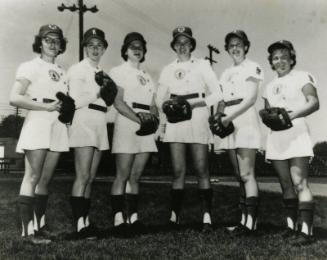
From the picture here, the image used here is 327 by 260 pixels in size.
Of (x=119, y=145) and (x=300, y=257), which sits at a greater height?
(x=119, y=145)

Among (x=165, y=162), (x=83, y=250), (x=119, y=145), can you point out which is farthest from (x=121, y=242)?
(x=165, y=162)

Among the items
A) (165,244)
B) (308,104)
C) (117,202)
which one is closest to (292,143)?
(308,104)

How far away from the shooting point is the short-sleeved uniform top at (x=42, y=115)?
14.1 ft

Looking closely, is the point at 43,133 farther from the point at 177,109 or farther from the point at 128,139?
the point at 177,109

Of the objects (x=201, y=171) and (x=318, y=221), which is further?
(x=318, y=221)

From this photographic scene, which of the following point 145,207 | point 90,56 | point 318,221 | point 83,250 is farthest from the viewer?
point 145,207

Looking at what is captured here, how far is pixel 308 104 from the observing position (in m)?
4.36

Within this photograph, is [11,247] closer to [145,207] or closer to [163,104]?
[163,104]

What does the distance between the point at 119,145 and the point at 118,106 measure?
17.0 inches

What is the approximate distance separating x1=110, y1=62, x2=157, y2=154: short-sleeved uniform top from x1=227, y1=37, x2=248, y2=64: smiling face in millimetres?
1024

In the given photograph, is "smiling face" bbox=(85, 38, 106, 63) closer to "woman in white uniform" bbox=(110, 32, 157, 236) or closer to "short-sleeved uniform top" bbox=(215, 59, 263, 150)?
"woman in white uniform" bbox=(110, 32, 157, 236)

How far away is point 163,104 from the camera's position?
4770 millimetres

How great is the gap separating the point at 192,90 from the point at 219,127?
593 millimetres

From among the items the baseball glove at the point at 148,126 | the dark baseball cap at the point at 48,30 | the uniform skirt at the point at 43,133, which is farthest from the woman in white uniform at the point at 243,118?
the dark baseball cap at the point at 48,30
